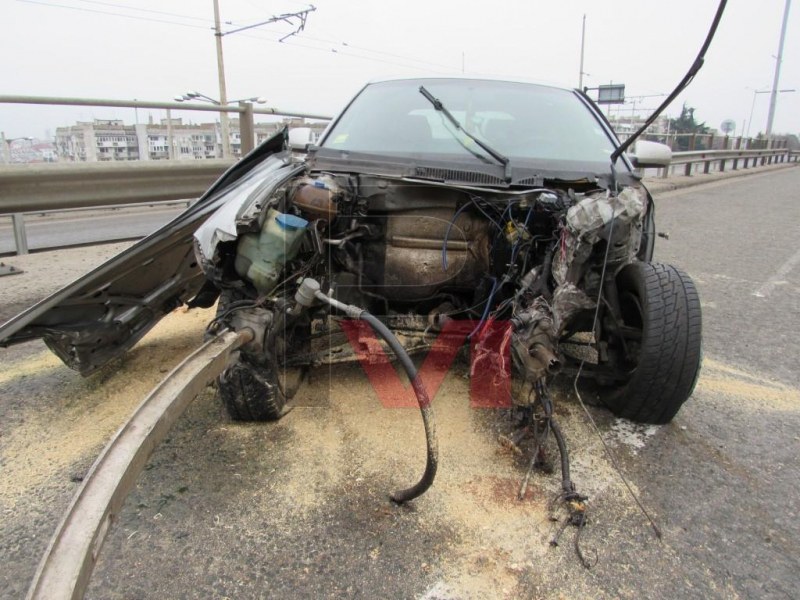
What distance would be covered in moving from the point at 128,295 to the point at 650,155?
3098mm

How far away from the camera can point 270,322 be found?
243 centimetres

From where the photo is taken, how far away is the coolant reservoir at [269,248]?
2.39 m

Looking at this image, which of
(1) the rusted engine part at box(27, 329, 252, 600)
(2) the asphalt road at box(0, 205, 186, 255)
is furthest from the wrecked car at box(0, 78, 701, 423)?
(2) the asphalt road at box(0, 205, 186, 255)

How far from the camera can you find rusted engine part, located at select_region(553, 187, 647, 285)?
236 centimetres

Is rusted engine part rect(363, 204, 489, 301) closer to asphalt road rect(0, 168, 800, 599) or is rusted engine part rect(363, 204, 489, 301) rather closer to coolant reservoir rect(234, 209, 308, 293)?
coolant reservoir rect(234, 209, 308, 293)

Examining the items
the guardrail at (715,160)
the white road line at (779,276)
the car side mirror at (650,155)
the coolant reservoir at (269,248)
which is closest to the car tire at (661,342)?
the car side mirror at (650,155)

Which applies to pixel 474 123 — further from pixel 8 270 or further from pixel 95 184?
pixel 8 270

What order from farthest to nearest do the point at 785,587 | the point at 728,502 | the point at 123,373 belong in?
the point at 123,373
the point at 728,502
the point at 785,587

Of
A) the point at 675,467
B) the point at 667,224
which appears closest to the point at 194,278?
the point at 675,467

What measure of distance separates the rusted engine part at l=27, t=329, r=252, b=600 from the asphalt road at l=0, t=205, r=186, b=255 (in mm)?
4297

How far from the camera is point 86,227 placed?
8.23 metres

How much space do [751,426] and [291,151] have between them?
3.00 meters

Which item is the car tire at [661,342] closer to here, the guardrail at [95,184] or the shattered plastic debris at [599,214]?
the shattered plastic debris at [599,214]

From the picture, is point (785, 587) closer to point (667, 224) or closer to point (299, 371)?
point (299, 371)
